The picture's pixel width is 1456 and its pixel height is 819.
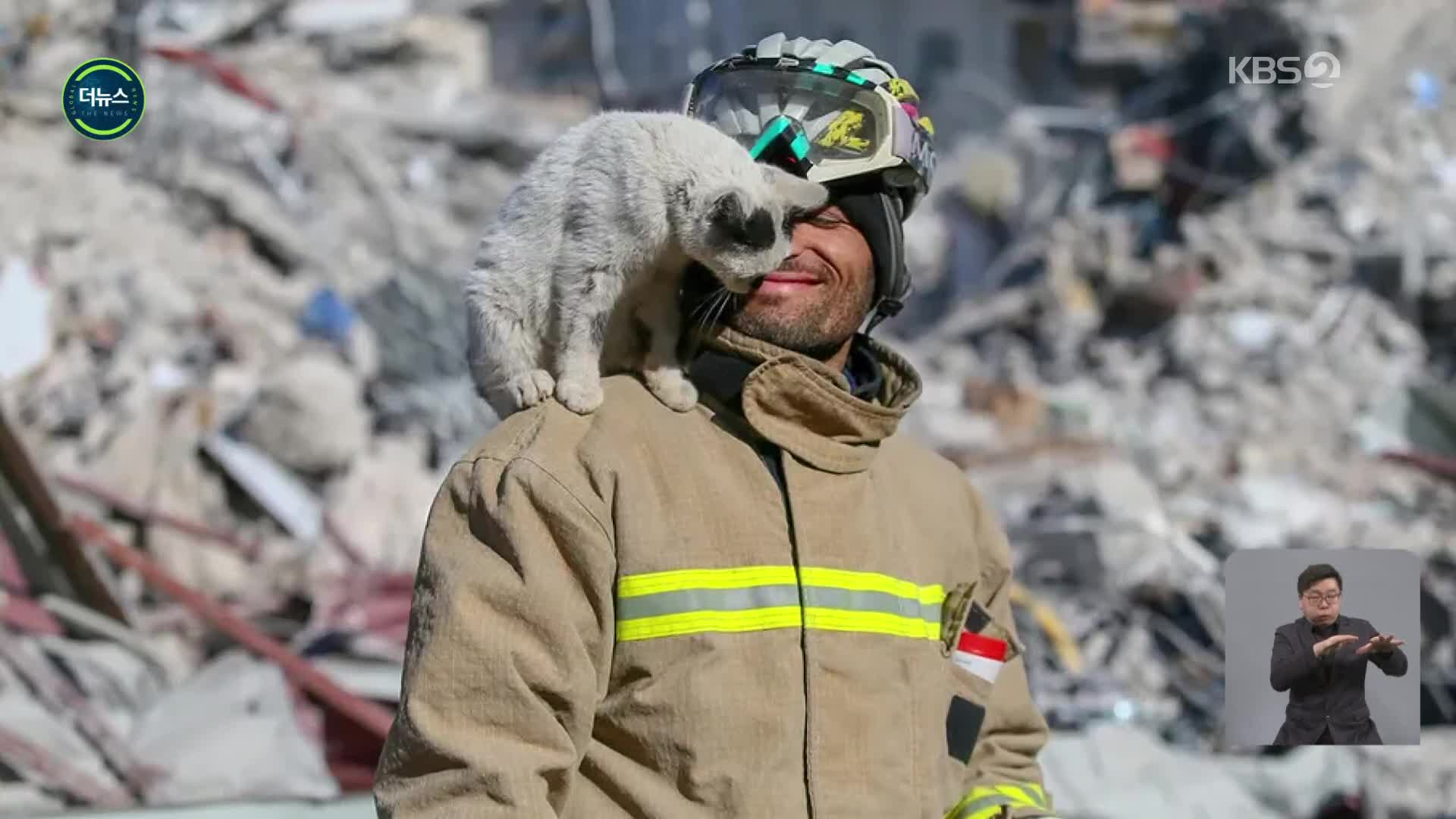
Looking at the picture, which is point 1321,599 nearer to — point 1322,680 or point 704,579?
point 1322,680

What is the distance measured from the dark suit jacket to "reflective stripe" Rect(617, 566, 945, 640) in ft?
2.84

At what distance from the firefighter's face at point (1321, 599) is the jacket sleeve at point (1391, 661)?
86mm

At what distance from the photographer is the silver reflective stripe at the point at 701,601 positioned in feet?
6.61

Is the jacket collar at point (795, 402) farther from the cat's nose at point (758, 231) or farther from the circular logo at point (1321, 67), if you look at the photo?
the circular logo at point (1321, 67)

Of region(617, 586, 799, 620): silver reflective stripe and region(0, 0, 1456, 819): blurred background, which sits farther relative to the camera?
region(0, 0, 1456, 819): blurred background

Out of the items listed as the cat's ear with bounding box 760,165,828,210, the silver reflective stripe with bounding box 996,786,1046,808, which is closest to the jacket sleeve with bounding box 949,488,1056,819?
the silver reflective stripe with bounding box 996,786,1046,808

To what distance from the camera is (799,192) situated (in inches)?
93.2

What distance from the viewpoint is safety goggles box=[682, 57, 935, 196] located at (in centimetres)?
234

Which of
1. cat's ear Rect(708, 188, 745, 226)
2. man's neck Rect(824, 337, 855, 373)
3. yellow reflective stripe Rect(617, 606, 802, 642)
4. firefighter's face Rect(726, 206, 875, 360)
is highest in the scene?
cat's ear Rect(708, 188, 745, 226)

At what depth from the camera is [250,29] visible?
13.6 metres

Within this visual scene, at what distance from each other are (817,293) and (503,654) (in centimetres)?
75

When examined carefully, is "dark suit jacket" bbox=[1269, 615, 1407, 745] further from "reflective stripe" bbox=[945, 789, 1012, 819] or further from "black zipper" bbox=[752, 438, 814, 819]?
"black zipper" bbox=[752, 438, 814, 819]

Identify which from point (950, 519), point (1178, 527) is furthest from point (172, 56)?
point (950, 519)

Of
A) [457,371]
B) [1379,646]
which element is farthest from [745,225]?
[457,371]
